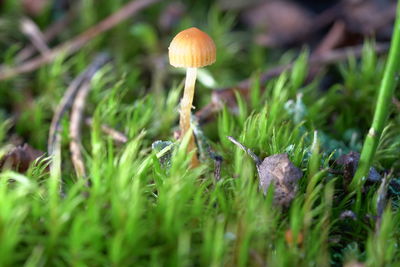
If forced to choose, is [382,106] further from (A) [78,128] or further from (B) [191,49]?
(A) [78,128]

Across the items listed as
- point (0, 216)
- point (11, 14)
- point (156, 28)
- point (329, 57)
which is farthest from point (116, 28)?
point (0, 216)

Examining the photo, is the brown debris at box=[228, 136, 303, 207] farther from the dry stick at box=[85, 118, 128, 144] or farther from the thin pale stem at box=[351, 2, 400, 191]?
the dry stick at box=[85, 118, 128, 144]

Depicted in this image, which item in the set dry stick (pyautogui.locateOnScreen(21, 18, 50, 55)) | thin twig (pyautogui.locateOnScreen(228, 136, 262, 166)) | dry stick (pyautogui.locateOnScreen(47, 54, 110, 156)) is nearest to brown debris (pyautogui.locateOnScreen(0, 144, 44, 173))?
dry stick (pyautogui.locateOnScreen(47, 54, 110, 156))

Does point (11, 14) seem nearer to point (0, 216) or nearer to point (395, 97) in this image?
point (0, 216)

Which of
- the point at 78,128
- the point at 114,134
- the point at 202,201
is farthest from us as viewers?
the point at 78,128

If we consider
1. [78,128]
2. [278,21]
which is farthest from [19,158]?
[278,21]

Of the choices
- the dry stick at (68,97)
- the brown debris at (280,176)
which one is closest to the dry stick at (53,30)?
the dry stick at (68,97)

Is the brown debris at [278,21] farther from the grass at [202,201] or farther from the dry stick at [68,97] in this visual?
the dry stick at [68,97]
